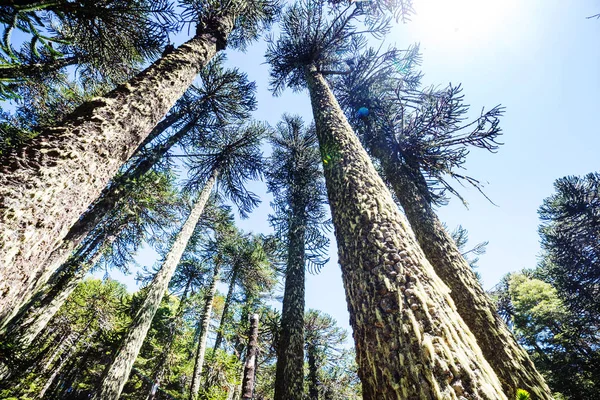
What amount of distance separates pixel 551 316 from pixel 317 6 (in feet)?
64.3

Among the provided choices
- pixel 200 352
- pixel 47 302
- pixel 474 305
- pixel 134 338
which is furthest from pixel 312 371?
pixel 47 302

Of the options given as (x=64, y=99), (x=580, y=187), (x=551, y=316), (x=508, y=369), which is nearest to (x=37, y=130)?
(x=64, y=99)

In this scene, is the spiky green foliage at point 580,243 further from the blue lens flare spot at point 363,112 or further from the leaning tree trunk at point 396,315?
the leaning tree trunk at point 396,315

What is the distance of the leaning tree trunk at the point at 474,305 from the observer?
2.71 m

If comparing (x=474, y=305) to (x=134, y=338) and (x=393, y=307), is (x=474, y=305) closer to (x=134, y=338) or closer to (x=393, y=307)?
(x=393, y=307)

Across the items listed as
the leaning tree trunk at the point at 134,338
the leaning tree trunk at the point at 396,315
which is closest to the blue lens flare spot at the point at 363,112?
the leaning tree trunk at the point at 396,315

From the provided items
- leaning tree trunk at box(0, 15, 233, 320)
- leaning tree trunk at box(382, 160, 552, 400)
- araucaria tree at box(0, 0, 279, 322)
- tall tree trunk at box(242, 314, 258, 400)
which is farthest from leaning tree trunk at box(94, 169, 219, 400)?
leaning tree trunk at box(382, 160, 552, 400)

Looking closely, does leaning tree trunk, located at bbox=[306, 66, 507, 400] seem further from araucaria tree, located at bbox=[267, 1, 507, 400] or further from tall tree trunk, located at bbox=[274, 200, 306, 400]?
tall tree trunk, located at bbox=[274, 200, 306, 400]

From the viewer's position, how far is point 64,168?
1499mm

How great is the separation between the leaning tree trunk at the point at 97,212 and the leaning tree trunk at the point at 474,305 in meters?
8.03

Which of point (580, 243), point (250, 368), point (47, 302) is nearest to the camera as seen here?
point (250, 368)

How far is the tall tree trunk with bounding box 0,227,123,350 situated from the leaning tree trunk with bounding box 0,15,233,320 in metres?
7.93

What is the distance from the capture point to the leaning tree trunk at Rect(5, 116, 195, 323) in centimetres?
575

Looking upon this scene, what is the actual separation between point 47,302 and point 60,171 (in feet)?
33.0
